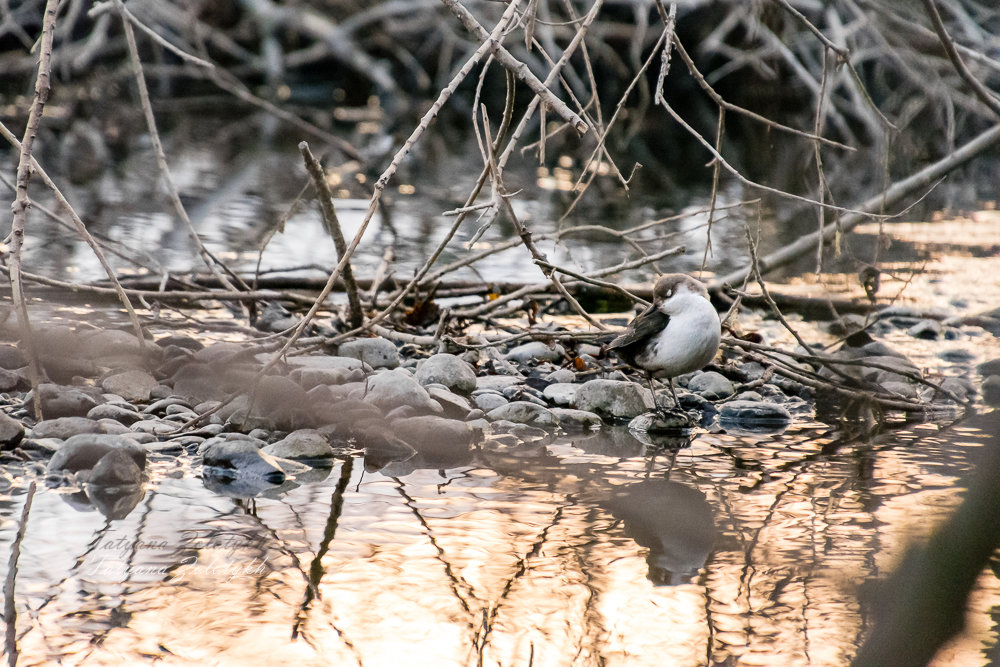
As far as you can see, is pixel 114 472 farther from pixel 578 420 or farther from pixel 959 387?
pixel 959 387

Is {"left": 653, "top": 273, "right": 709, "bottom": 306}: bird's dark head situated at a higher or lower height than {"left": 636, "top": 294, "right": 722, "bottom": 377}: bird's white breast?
→ higher

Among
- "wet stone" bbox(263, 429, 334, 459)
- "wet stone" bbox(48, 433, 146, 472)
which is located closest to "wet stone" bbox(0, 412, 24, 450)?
"wet stone" bbox(48, 433, 146, 472)

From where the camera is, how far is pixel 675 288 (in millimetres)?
4375

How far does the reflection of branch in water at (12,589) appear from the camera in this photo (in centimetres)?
242

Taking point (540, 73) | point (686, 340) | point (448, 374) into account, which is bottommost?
point (448, 374)

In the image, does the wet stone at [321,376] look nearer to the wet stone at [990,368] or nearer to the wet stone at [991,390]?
the wet stone at [991,390]

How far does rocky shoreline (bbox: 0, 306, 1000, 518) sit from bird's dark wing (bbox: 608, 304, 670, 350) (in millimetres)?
270

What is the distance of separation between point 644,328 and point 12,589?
244 centimetres

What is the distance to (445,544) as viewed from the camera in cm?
314

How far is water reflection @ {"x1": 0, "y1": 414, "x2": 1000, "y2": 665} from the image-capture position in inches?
99.9

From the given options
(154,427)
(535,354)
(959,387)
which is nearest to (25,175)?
(154,427)

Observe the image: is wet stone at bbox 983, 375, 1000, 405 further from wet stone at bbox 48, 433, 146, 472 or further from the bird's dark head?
wet stone at bbox 48, 433, 146, 472

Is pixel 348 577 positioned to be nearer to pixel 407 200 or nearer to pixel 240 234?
pixel 240 234

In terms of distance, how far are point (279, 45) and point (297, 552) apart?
15617mm
